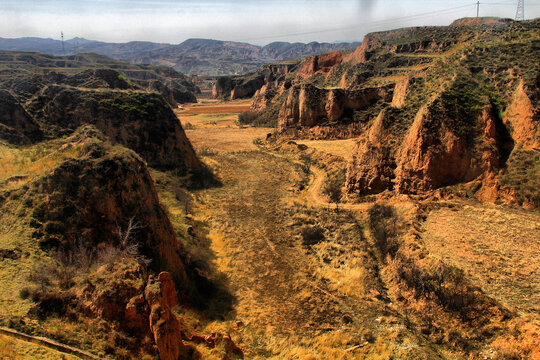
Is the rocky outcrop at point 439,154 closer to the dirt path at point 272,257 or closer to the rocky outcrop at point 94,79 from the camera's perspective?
the dirt path at point 272,257

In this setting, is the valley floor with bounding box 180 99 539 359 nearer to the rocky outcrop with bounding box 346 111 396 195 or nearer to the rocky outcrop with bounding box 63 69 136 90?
the rocky outcrop with bounding box 346 111 396 195

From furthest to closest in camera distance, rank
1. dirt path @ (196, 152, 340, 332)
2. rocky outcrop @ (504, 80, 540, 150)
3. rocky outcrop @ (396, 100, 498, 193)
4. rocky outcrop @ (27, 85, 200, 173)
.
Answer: rocky outcrop @ (27, 85, 200, 173)
rocky outcrop @ (396, 100, 498, 193)
rocky outcrop @ (504, 80, 540, 150)
dirt path @ (196, 152, 340, 332)

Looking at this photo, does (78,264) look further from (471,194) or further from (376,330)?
(471,194)

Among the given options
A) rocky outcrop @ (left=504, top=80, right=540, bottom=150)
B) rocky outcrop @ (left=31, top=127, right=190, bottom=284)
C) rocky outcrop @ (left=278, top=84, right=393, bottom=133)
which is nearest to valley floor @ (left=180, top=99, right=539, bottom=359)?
rocky outcrop @ (left=31, top=127, right=190, bottom=284)

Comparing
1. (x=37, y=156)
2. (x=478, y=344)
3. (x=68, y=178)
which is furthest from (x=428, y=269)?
(x=37, y=156)

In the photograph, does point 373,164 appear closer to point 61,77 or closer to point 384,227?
point 384,227

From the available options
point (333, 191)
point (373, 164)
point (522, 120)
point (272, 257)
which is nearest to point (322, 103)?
point (333, 191)
